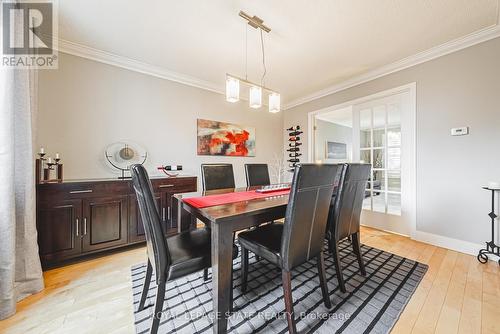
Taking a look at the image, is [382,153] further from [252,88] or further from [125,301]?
[125,301]

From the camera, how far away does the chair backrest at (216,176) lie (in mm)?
2215

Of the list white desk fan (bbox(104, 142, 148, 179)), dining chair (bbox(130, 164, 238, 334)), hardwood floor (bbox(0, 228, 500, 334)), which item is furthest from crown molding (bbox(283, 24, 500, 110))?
white desk fan (bbox(104, 142, 148, 179))

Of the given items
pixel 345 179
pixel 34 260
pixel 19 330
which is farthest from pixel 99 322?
pixel 345 179

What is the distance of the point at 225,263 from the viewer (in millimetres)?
1024

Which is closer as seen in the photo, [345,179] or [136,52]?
[345,179]

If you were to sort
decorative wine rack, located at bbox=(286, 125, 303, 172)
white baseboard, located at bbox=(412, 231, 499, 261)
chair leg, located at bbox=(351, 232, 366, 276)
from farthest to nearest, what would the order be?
decorative wine rack, located at bbox=(286, 125, 303, 172)
white baseboard, located at bbox=(412, 231, 499, 261)
chair leg, located at bbox=(351, 232, 366, 276)

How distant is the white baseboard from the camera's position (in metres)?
2.07

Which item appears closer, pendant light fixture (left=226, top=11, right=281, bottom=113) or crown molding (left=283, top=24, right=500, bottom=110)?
pendant light fixture (left=226, top=11, right=281, bottom=113)

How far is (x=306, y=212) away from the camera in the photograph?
1.15 meters

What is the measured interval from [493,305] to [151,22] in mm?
3659

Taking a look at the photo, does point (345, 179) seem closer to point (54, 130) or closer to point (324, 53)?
point (324, 53)

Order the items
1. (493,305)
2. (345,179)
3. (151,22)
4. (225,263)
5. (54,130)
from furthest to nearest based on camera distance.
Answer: (54,130)
(151,22)
(345,179)
(493,305)
(225,263)

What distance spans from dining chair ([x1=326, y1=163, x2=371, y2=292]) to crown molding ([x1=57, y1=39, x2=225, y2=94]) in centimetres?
272

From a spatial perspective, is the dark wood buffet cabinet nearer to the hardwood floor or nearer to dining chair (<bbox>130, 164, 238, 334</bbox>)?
the hardwood floor
